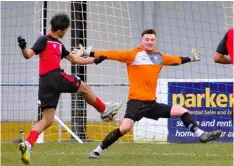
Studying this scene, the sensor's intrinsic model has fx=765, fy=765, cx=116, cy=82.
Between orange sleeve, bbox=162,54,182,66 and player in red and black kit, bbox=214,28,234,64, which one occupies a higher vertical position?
orange sleeve, bbox=162,54,182,66

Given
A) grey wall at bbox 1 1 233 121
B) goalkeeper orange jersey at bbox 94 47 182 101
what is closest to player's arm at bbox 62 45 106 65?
goalkeeper orange jersey at bbox 94 47 182 101

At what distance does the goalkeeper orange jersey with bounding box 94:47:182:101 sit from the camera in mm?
11086

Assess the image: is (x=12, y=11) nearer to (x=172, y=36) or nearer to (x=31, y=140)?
(x=172, y=36)

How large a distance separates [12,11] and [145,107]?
7785mm

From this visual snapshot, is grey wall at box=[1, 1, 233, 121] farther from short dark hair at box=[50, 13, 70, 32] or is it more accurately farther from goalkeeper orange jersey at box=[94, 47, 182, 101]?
short dark hair at box=[50, 13, 70, 32]

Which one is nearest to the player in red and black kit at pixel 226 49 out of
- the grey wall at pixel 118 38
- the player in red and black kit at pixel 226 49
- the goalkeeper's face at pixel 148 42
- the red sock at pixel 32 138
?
the player in red and black kit at pixel 226 49

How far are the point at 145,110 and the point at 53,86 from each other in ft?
5.43

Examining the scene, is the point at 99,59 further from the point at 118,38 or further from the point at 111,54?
the point at 118,38

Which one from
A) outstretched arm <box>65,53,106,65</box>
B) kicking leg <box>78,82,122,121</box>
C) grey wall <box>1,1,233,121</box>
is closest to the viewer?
kicking leg <box>78,82,122,121</box>

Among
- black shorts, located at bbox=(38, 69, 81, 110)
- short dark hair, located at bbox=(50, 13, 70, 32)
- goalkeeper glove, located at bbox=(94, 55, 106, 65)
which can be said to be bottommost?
black shorts, located at bbox=(38, 69, 81, 110)

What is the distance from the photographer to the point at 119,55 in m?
11.0

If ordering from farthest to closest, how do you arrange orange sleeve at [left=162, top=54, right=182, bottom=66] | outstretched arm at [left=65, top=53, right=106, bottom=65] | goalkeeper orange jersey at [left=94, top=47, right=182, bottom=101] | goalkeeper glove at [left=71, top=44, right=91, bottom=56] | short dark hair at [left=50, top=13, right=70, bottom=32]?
orange sleeve at [left=162, top=54, right=182, bottom=66] < goalkeeper orange jersey at [left=94, top=47, right=182, bottom=101] < goalkeeper glove at [left=71, top=44, right=91, bottom=56] < outstretched arm at [left=65, top=53, right=106, bottom=65] < short dark hair at [left=50, top=13, right=70, bottom=32]

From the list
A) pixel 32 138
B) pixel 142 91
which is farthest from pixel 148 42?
pixel 32 138

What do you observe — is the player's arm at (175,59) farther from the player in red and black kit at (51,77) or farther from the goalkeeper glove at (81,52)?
the player in red and black kit at (51,77)
